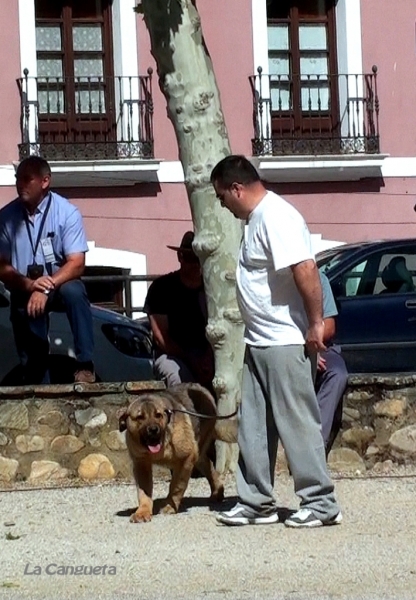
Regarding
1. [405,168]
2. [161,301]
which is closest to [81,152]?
[405,168]

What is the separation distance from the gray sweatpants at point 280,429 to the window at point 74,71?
42.1 ft

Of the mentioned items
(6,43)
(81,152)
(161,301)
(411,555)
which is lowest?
(411,555)

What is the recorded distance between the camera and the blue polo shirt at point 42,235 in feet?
33.0

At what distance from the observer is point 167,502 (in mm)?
8523

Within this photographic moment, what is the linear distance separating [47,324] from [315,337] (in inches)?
117

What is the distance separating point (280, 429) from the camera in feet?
25.6

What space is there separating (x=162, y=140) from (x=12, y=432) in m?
11.3

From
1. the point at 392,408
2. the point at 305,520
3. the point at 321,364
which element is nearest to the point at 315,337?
the point at 305,520

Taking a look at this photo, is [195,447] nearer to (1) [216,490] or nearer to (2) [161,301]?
(1) [216,490]

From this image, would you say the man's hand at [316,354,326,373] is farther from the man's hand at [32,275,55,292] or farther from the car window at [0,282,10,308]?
the car window at [0,282,10,308]

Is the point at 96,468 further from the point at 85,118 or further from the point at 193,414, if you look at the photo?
the point at 85,118

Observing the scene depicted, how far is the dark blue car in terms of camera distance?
45.7ft

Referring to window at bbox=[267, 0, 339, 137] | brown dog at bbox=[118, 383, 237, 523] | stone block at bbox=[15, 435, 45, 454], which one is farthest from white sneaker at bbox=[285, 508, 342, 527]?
window at bbox=[267, 0, 339, 137]

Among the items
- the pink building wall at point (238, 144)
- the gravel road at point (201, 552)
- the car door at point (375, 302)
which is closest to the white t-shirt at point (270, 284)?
the gravel road at point (201, 552)
